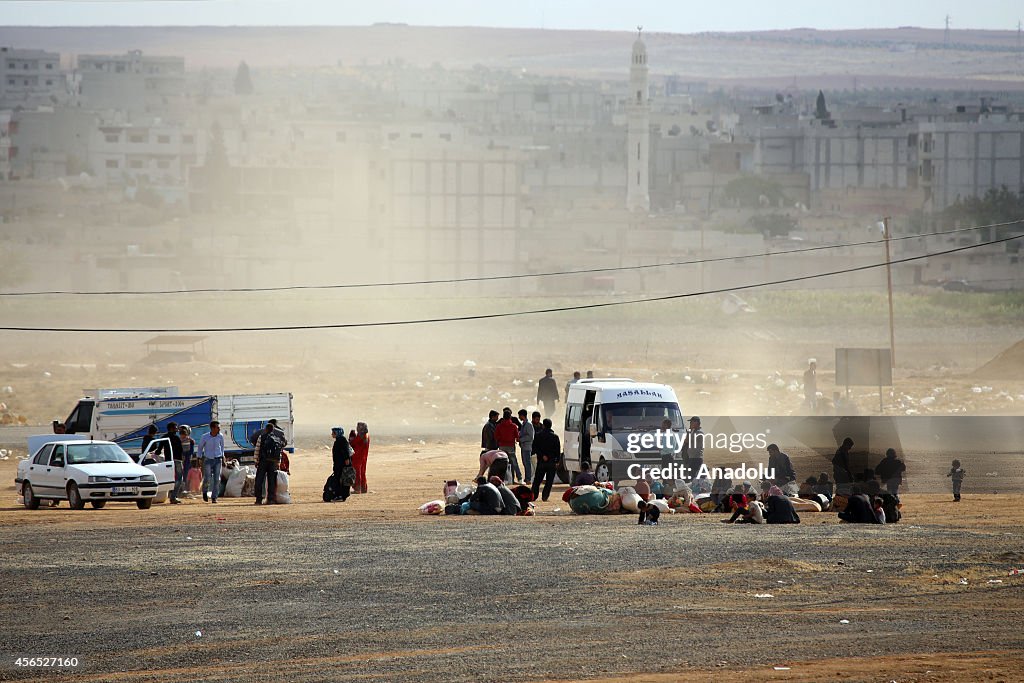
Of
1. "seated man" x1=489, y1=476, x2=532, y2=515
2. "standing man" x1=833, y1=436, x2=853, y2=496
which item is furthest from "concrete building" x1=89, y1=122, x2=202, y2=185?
"standing man" x1=833, y1=436, x2=853, y2=496

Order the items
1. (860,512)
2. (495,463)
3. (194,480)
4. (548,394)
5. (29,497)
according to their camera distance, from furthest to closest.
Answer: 1. (548,394)
2. (194,480)
3. (29,497)
4. (495,463)
5. (860,512)

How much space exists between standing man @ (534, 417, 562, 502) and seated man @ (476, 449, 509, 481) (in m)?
0.59

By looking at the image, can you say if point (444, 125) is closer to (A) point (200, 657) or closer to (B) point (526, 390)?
(B) point (526, 390)

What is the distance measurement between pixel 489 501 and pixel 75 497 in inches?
276

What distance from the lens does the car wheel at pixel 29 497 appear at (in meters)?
25.2

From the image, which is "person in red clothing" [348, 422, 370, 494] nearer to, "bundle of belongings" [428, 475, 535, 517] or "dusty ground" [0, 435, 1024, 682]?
"bundle of belongings" [428, 475, 535, 517]

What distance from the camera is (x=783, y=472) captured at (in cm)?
2259

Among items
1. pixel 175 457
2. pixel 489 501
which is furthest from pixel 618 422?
pixel 175 457

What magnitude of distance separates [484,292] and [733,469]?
333 ft

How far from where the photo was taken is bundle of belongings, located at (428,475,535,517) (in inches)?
906

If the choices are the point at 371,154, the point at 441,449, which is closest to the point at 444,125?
the point at 371,154

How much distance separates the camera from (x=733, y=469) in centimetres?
2277

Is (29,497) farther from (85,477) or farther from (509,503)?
(509,503)

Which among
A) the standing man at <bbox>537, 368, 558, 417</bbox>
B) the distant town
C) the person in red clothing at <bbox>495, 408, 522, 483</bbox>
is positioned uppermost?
the distant town
